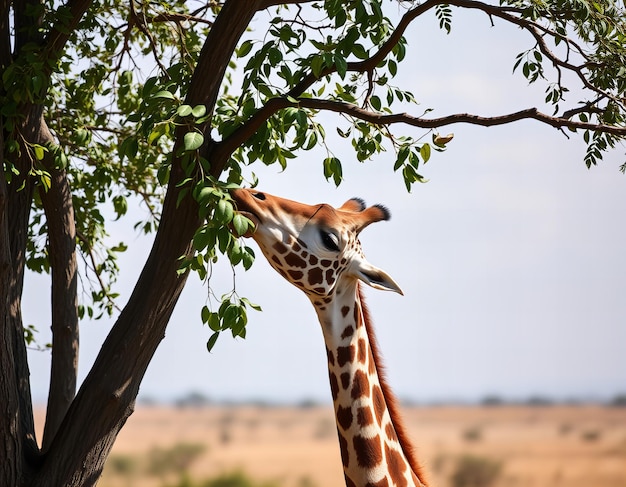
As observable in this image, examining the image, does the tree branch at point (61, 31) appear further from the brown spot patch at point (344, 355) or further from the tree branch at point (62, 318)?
the brown spot patch at point (344, 355)

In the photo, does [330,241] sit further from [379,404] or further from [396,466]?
[396,466]

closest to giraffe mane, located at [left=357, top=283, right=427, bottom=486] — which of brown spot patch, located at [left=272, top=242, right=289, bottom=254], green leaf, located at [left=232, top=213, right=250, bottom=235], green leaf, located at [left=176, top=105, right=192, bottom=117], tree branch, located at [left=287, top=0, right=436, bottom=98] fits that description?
brown spot patch, located at [left=272, top=242, right=289, bottom=254]

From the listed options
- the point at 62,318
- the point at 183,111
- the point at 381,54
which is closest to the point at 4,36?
the point at 183,111

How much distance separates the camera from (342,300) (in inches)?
133

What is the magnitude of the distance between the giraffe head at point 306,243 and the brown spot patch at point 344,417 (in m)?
0.44

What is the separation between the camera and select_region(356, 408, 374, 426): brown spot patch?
10.8 ft

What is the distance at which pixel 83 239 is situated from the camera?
531 cm

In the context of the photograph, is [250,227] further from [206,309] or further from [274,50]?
[274,50]

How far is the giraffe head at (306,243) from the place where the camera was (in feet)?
10.7

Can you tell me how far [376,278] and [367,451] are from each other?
0.65 metres

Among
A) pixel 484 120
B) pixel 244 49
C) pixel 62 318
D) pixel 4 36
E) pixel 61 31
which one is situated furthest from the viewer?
pixel 62 318

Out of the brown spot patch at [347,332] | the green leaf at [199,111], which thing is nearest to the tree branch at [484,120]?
the green leaf at [199,111]

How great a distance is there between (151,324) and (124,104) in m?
2.39

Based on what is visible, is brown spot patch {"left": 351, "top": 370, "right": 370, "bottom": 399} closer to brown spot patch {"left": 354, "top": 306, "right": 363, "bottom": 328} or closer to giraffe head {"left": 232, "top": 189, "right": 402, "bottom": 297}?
brown spot patch {"left": 354, "top": 306, "right": 363, "bottom": 328}
